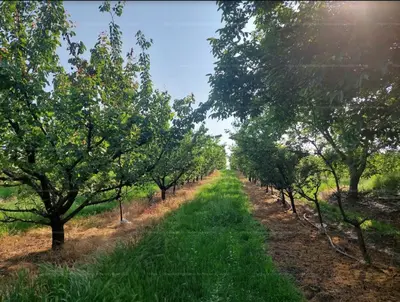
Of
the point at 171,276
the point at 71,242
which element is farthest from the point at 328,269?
the point at 71,242

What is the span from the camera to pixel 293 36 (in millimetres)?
3539

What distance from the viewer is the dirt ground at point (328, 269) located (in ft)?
15.4

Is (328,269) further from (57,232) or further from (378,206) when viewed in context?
(378,206)

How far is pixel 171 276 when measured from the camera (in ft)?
15.5

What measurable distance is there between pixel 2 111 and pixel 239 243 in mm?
6429

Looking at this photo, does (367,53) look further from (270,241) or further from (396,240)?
(396,240)

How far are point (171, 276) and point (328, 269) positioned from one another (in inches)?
143

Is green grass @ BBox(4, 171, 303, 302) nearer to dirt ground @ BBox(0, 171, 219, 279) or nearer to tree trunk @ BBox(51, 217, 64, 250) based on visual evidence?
dirt ground @ BBox(0, 171, 219, 279)

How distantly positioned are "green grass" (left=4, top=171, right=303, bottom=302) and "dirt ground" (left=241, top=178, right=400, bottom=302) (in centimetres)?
49

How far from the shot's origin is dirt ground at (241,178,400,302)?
4680mm

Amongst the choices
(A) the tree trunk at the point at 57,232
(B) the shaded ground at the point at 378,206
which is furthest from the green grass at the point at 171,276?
(B) the shaded ground at the point at 378,206

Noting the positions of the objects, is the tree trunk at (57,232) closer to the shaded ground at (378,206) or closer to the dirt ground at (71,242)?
the dirt ground at (71,242)

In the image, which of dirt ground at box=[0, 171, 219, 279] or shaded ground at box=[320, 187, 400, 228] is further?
shaded ground at box=[320, 187, 400, 228]

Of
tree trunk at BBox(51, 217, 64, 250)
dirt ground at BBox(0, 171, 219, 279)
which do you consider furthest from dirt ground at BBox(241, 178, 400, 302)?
tree trunk at BBox(51, 217, 64, 250)
